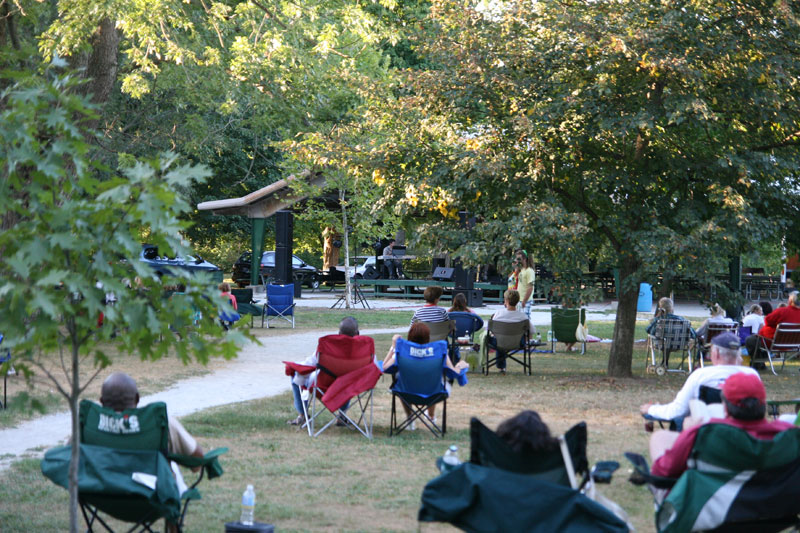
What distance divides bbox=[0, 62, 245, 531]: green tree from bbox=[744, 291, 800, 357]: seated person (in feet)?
35.8

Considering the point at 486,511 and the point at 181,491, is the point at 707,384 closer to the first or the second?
the point at 486,511

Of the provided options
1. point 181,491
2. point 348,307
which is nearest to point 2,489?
point 181,491

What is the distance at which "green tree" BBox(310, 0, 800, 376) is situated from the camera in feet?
35.2

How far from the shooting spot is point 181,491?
4.73 meters

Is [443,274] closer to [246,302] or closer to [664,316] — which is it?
[246,302]

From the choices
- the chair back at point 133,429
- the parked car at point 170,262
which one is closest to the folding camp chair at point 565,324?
the parked car at point 170,262

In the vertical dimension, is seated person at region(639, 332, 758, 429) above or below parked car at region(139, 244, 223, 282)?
below

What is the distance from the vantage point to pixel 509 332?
41.3ft

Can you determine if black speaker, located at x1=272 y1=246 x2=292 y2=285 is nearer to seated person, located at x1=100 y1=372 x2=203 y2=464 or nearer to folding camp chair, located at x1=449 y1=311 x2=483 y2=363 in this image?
folding camp chair, located at x1=449 y1=311 x2=483 y2=363

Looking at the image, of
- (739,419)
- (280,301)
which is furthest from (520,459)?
(280,301)

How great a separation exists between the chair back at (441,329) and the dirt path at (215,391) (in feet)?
6.57

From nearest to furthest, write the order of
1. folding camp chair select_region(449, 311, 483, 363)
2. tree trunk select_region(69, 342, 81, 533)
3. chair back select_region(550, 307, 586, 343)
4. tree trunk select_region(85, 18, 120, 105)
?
tree trunk select_region(69, 342, 81, 533) < folding camp chair select_region(449, 311, 483, 363) < tree trunk select_region(85, 18, 120, 105) < chair back select_region(550, 307, 586, 343)

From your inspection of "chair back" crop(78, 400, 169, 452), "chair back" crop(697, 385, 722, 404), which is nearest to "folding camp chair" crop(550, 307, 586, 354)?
"chair back" crop(697, 385, 722, 404)

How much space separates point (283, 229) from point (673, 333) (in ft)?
56.4
